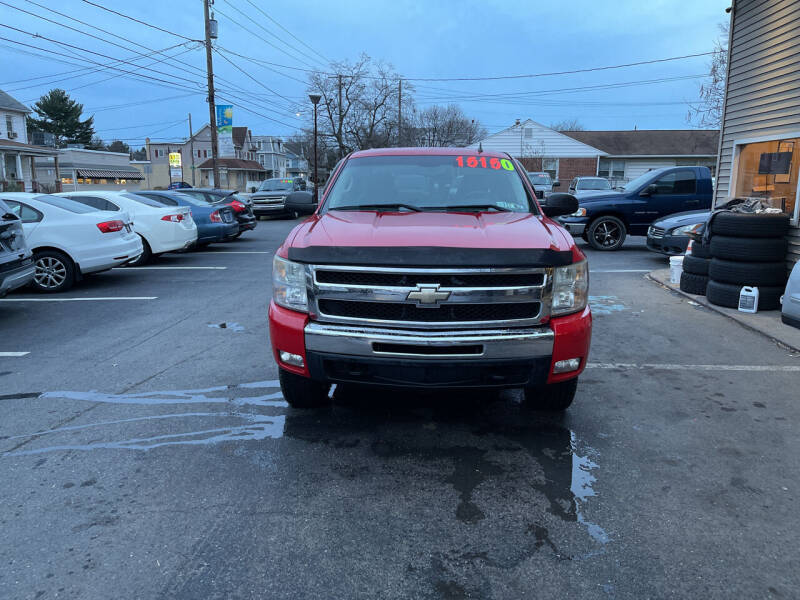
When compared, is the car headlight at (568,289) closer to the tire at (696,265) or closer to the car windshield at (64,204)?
Answer: the tire at (696,265)

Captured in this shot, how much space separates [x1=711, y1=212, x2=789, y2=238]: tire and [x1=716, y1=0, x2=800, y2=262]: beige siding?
0.37 m

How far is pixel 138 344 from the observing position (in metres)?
6.29

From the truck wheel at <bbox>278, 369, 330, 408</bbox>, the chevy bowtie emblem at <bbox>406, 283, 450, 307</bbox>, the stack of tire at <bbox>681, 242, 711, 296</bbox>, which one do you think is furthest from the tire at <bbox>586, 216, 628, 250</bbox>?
the chevy bowtie emblem at <bbox>406, 283, 450, 307</bbox>

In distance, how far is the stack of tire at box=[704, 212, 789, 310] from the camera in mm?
7367

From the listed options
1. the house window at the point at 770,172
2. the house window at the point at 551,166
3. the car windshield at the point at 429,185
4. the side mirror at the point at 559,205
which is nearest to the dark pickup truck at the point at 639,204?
the house window at the point at 770,172

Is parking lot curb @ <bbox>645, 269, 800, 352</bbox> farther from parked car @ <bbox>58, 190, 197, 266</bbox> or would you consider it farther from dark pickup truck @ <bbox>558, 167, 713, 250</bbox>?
parked car @ <bbox>58, 190, 197, 266</bbox>

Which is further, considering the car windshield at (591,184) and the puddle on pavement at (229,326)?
the car windshield at (591,184)

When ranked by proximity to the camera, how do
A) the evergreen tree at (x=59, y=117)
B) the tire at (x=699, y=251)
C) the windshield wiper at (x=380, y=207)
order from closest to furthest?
the windshield wiper at (x=380, y=207) < the tire at (x=699, y=251) < the evergreen tree at (x=59, y=117)

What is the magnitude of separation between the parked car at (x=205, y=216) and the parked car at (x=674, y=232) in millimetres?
10223

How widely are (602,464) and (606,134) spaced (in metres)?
46.5

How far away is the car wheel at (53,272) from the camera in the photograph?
30.4 feet

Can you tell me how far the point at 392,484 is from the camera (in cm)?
330

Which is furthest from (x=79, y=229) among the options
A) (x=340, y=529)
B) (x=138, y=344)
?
(x=340, y=529)

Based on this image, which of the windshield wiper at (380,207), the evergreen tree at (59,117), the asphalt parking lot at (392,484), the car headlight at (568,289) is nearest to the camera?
the asphalt parking lot at (392,484)
